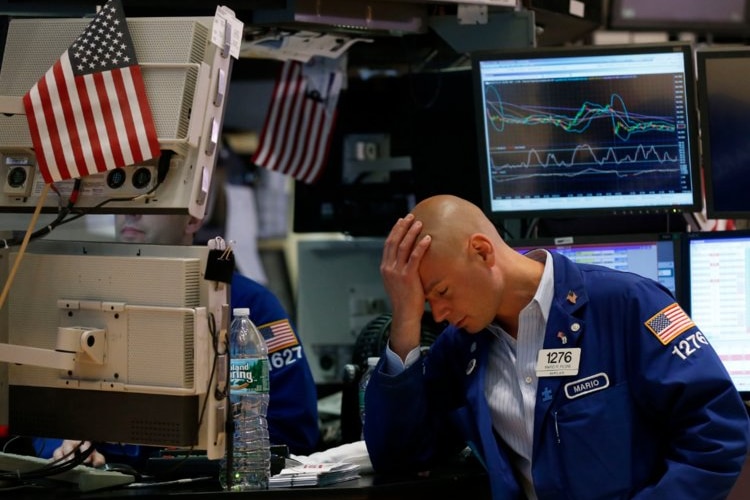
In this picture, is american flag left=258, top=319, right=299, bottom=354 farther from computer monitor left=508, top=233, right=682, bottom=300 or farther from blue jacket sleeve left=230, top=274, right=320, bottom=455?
computer monitor left=508, top=233, right=682, bottom=300

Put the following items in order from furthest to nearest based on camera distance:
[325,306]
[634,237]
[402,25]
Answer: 1. [325,306]
2. [402,25]
3. [634,237]

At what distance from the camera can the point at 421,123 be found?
15.6ft

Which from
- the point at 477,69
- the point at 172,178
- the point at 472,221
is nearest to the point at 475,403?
the point at 472,221

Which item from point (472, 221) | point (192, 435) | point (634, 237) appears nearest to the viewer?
point (192, 435)

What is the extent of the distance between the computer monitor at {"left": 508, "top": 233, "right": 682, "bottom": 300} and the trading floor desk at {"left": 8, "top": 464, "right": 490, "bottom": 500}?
3.25ft

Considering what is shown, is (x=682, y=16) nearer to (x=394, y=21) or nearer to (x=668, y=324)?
(x=394, y=21)

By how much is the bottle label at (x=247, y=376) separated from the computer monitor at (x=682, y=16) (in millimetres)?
4127

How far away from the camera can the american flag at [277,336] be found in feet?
13.5

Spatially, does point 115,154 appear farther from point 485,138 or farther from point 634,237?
point 634,237

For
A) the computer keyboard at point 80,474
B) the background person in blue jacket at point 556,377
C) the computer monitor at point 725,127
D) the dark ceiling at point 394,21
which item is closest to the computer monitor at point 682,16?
the dark ceiling at point 394,21

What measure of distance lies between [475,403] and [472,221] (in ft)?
1.69

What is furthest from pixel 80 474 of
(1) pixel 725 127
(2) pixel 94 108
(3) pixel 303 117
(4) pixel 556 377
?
(3) pixel 303 117

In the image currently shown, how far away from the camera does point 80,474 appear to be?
10.3ft

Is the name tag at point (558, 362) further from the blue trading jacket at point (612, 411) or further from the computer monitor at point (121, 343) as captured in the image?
the computer monitor at point (121, 343)
